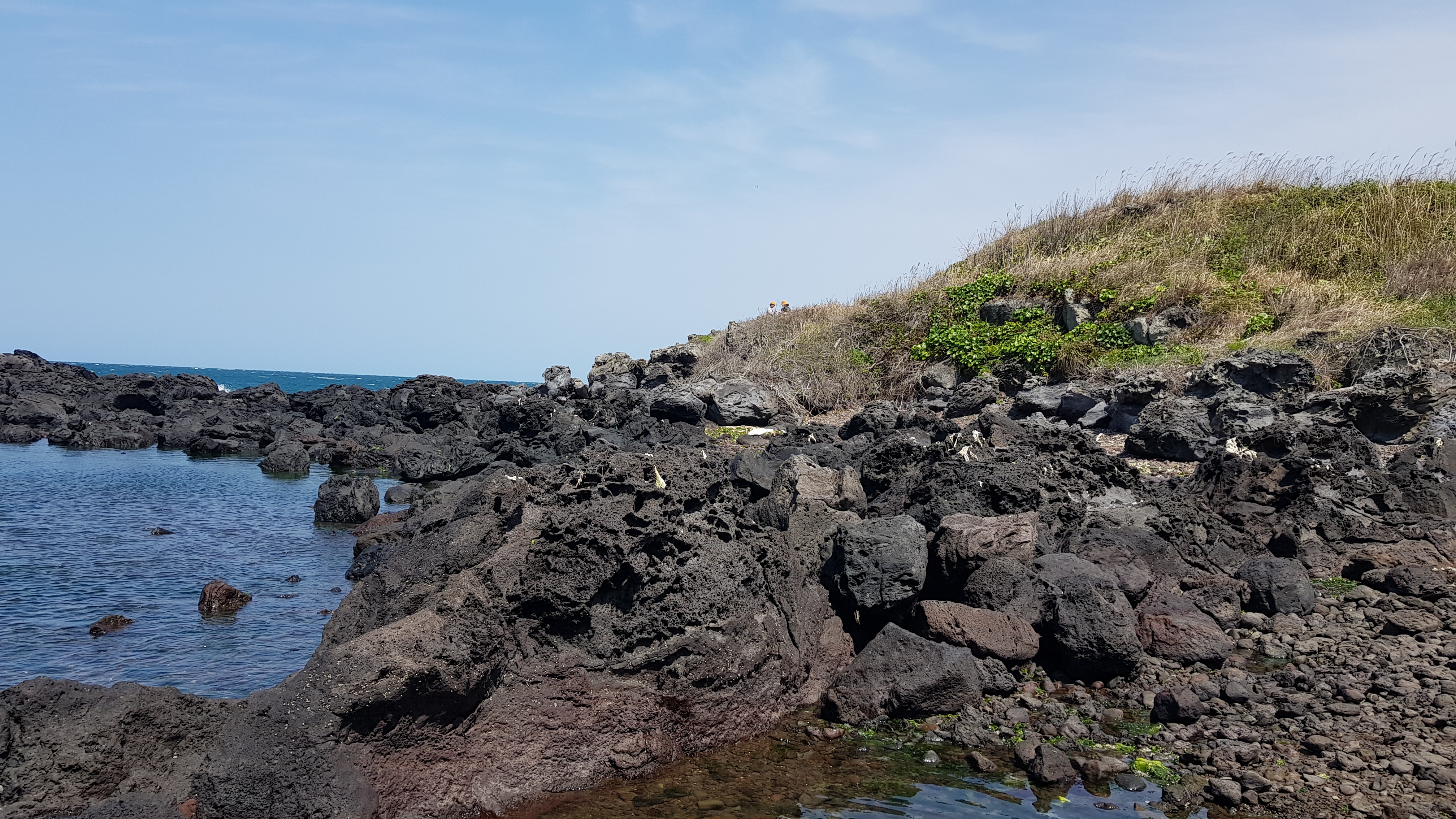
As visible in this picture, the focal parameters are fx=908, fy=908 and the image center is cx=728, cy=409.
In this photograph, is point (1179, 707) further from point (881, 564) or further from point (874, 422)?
point (874, 422)

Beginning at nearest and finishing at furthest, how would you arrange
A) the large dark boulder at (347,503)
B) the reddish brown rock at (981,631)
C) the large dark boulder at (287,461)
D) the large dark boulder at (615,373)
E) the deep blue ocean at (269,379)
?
1. the reddish brown rock at (981,631)
2. the large dark boulder at (347,503)
3. the large dark boulder at (287,461)
4. the large dark boulder at (615,373)
5. the deep blue ocean at (269,379)

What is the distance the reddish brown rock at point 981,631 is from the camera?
6.84 metres

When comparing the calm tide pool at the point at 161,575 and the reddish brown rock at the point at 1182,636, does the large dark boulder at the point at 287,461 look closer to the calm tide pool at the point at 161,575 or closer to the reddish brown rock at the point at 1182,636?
the calm tide pool at the point at 161,575

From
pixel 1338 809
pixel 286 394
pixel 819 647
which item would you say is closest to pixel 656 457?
pixel 819 647

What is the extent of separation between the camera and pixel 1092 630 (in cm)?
671

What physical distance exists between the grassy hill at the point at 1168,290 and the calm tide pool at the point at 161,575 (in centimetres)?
1359

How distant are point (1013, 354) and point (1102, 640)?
15612 millimetres

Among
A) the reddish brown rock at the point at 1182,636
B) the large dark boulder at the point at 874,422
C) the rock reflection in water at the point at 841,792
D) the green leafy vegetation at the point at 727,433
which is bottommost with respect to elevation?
the rock reflection in water at the point at 841,792

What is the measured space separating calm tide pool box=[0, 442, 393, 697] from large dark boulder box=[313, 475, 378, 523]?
0.40 metres

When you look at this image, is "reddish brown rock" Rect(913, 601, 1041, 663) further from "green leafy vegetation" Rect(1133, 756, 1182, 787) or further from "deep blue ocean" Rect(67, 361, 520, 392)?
"deep blue ocean" Rect(67, 361, 520, 392)

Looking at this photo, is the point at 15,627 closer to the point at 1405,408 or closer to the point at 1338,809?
the point at 1338,809

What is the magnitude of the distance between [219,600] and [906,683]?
7.92 m

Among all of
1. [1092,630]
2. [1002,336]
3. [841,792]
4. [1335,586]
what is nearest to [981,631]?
[1092,630]

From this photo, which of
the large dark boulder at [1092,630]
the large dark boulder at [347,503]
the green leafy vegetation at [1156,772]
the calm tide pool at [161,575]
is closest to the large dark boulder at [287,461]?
the calm tide pool at [161,575]
